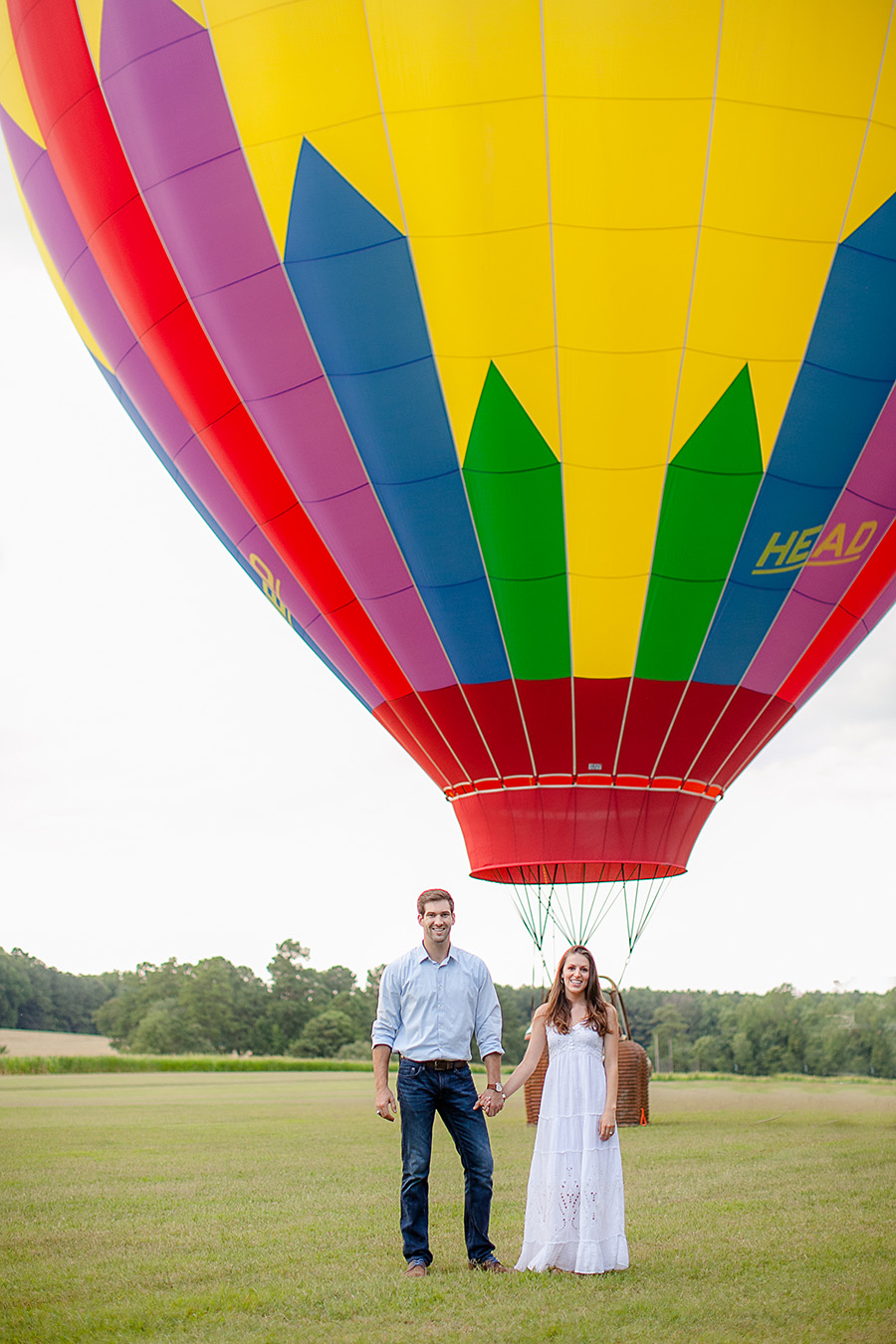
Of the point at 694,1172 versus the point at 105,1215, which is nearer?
the point at 105,1215

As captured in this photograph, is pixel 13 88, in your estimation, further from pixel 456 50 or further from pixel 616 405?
pixel 616 405

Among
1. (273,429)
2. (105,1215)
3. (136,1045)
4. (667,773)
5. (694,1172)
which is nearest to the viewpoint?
(105,1215)

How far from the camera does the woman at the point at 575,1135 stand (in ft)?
15.5

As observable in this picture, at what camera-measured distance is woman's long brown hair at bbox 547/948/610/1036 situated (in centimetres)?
496

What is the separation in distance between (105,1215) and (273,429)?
5.65 m

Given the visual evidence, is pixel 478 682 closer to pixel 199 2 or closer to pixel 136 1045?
pixel 199 2

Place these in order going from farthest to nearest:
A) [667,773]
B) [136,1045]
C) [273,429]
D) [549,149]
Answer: [136,1045] → [667,773] → [273,429] → [549,149]

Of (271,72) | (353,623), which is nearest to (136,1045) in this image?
(353,623)

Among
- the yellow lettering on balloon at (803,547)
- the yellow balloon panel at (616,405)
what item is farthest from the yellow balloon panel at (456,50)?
the yellow lettering on balloon at (803,547)

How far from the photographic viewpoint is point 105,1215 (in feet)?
20.8

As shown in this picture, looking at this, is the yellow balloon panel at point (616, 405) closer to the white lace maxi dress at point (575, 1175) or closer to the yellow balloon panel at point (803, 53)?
the yellow balloon panel at point (803, 53)

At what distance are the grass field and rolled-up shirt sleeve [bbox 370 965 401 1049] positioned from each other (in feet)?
2.88

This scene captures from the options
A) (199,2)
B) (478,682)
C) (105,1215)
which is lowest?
(105,1215)

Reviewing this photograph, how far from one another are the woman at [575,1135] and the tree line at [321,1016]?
26540 millimetres
